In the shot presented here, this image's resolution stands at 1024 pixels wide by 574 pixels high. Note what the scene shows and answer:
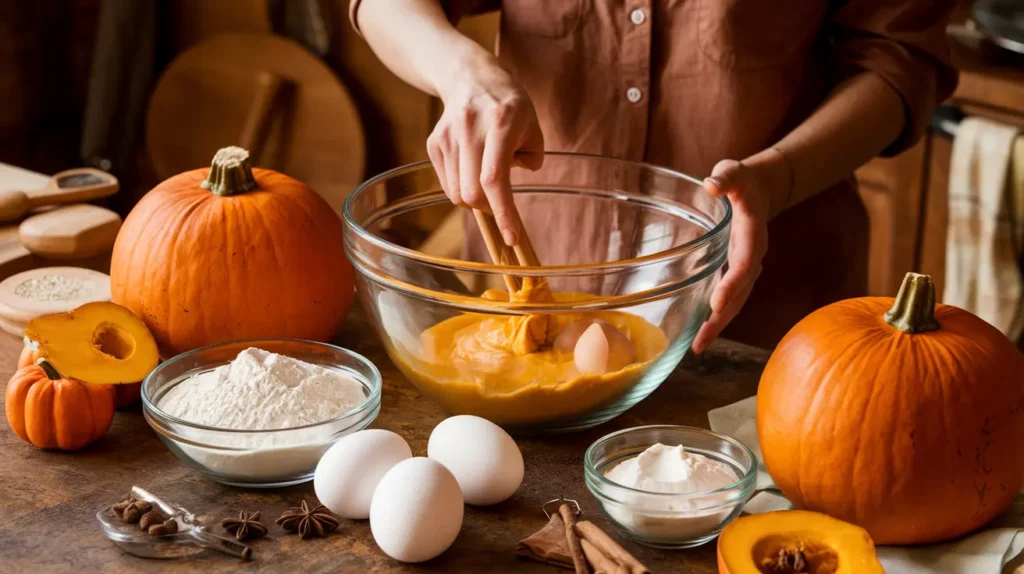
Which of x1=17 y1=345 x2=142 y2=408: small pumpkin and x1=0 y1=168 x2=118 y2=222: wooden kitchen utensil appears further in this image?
x1=0 y1=168 x2=118 y2=222: wooden kitchen utensil

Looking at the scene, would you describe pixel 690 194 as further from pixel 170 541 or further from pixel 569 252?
pixel 170 541

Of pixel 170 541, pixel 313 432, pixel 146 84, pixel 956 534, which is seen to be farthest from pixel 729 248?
pixel 146 84

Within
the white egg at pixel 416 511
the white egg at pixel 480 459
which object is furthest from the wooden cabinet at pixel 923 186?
the white egg at pixel 416 511

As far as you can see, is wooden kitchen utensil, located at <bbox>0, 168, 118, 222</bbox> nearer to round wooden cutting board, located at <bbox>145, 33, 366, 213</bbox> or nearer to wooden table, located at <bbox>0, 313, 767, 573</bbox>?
wooden table, located at <bbox>0, 313, 767, 573</bbox>

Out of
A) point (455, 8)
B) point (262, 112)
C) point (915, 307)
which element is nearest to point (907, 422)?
point (915, 307)

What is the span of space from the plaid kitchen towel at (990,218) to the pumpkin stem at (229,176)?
1.64m

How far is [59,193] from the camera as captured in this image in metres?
1.81

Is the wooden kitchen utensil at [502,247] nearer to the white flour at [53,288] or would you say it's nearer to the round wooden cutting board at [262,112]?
the white flour at [53,288]

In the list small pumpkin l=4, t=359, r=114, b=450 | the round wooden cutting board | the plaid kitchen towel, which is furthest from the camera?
the round wooden cutting board

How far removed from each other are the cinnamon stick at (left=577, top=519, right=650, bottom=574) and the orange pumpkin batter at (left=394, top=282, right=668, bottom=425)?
7.7 inches

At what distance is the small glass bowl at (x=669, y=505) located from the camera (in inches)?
38.6

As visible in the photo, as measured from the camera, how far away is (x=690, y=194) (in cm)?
142

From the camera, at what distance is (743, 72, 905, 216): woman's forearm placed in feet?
4.81

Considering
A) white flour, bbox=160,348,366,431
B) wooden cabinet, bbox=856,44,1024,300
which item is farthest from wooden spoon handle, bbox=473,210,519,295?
wooden cabinet, bbox=856,44,1024,300
